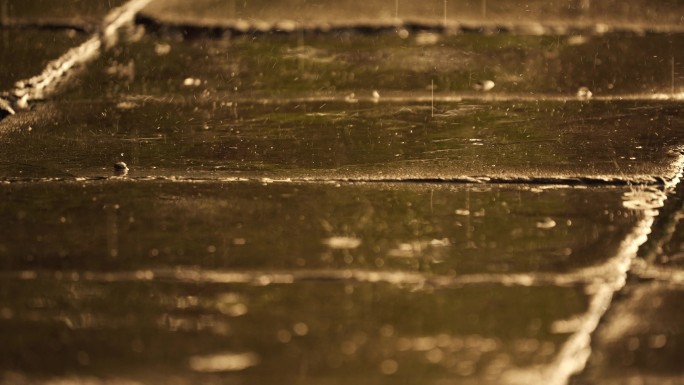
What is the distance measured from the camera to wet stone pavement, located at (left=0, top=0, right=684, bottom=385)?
4.59ft

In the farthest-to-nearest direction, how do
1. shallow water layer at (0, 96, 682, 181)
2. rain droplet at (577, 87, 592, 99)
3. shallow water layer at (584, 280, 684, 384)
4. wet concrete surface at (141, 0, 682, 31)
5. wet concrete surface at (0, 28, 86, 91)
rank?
wet concrete surface at (141, 0, 682, 31)
wet concrete surface at (0, 28, 86, 91)
rain droplet at (577, 87, 592, 99)
shallow water layer at (0, 96, 682, 181)
shallow water layer at (584, 280, 684, 384)

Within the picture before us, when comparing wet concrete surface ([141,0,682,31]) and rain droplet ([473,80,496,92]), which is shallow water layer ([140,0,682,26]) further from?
rain droplet ([473,80,496,92])

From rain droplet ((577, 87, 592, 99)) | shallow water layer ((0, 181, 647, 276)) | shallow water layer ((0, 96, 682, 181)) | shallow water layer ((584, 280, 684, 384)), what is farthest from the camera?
rain droplet ((577, 87, 592, 99))

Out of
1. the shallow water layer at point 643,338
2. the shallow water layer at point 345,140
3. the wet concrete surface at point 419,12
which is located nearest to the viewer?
the shallow water layer at point 643,338

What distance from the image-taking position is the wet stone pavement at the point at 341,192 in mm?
1400

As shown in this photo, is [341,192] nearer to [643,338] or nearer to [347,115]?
[347,115]

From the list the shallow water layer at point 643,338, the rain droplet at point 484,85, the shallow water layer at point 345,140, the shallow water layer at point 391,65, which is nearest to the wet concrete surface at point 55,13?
the shallow water layer at point 391,65

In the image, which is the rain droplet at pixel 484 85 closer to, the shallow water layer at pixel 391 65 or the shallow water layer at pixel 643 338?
the shallow water layer at pixel 391 65

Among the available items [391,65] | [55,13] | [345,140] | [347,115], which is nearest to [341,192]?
[345,140]

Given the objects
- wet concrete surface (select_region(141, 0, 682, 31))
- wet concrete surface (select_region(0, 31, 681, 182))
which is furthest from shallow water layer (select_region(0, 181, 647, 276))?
wet concrete surface (select_region(141, 0, 682, 31))

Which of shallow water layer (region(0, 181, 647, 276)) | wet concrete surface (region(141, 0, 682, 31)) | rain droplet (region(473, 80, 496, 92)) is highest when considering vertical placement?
wet concrete surface (region(141, 0, 682, 31))

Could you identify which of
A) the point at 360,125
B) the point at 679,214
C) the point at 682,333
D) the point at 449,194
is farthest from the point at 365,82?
the point at 682,333

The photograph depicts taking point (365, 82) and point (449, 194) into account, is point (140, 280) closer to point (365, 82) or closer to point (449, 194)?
point (449, 194)

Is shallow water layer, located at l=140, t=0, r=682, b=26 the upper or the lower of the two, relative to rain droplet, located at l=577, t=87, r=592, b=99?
upper
